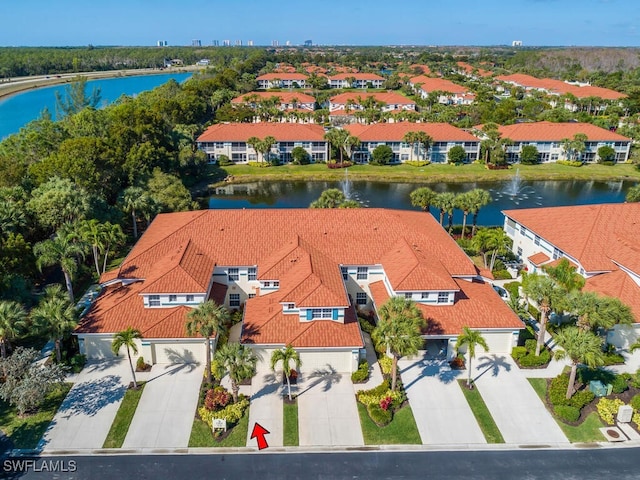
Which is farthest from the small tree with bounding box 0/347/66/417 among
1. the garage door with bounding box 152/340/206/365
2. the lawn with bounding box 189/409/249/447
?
the lawn with bounding box 189/409/249/447

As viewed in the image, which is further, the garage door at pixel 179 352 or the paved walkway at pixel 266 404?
the garage door at pixel 179 352

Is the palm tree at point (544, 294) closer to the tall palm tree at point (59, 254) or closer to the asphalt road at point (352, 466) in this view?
the asphalt road at point (352, 466)

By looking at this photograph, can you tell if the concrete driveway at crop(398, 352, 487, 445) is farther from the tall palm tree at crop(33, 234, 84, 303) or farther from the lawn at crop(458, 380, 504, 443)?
the tall palm tree at crop(33, 234, 84, 303)

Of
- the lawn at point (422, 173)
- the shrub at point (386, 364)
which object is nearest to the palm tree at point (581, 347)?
the shrub at point (386, 364)

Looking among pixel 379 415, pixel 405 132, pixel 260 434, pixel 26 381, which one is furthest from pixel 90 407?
pixel 405 132

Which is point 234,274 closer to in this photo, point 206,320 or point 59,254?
point 206,320

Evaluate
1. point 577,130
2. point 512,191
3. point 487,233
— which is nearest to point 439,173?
point 512,191

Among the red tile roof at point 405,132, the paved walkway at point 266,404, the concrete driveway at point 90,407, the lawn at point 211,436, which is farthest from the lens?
the red tile roof at point 405,132
